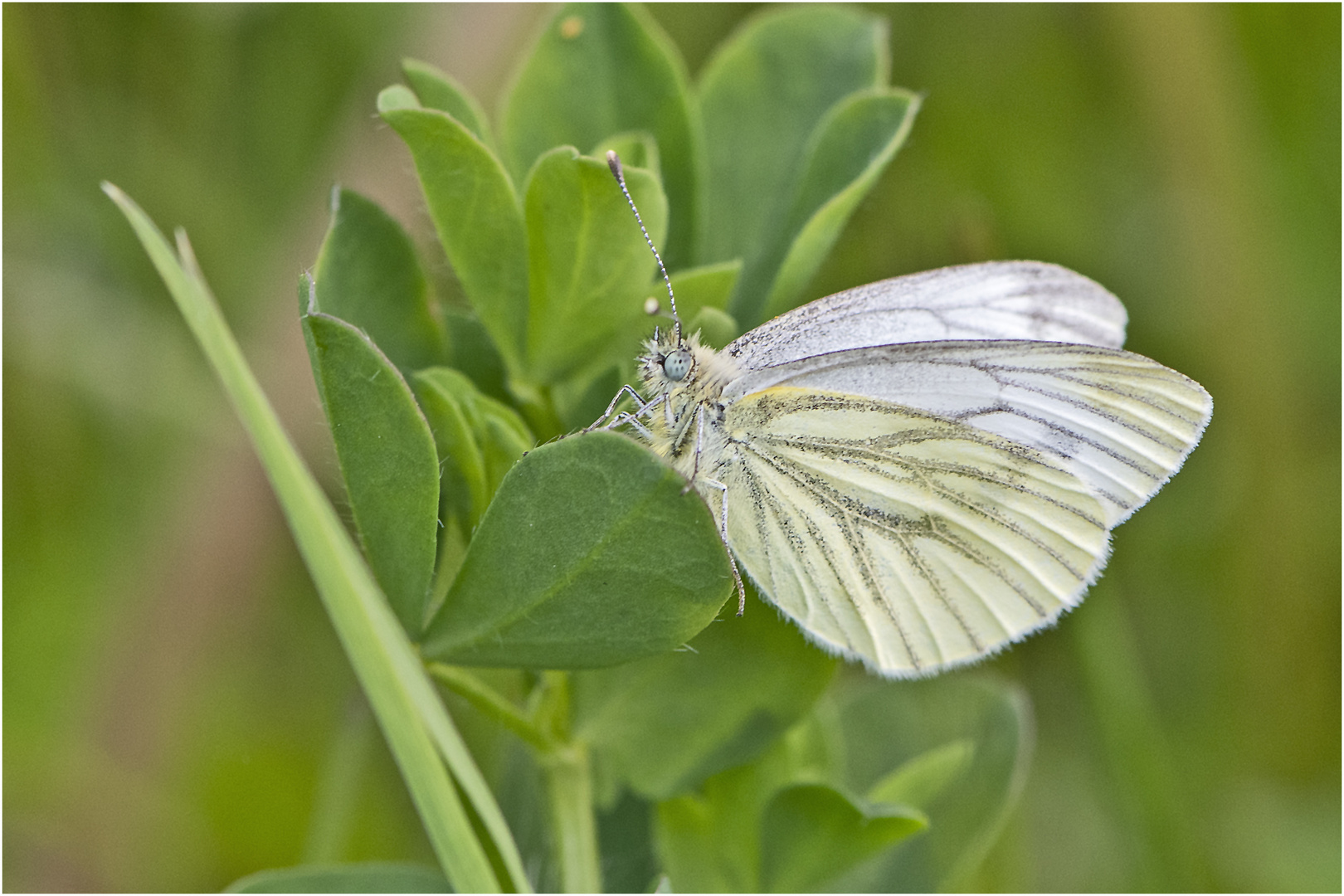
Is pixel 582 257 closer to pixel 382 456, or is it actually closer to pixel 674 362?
pixel 674 362

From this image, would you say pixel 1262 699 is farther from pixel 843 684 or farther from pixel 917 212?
pixel 917 212

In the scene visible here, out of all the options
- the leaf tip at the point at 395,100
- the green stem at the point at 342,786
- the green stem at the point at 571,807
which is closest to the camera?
the leaf tip at the point at 395,100

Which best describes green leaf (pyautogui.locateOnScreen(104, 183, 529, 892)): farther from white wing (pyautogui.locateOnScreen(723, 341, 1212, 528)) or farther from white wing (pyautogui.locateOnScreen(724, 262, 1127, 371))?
white wing (pyautogui.locateOnScreen(723, 341, 1212, 528))

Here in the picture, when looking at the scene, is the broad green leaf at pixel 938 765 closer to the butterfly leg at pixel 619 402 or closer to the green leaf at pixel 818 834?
the green leaf at pixel 818 834

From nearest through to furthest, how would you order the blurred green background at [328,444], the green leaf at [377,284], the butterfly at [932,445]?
the green leaf at [377,284], the butterfly at [932,445], the blurred green background at [328,444]

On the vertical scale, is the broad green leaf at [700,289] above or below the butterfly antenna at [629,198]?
below

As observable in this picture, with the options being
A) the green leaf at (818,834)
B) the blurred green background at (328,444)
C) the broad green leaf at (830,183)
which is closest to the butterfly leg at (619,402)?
the broad green leaf at (830,183)

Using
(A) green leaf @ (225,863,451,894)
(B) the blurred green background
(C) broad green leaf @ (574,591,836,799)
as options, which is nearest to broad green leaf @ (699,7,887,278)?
(C) broad green leaf @ (574,591,836,799)

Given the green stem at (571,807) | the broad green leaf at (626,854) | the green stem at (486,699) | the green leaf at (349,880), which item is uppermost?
the green stem at (486,699)
